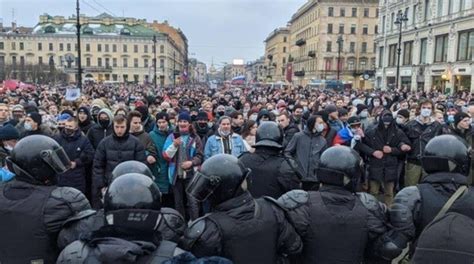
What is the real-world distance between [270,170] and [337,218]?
1.64 metres

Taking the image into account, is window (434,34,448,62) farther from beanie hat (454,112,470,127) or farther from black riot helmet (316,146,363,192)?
black riot helmet (316,146,363,192)

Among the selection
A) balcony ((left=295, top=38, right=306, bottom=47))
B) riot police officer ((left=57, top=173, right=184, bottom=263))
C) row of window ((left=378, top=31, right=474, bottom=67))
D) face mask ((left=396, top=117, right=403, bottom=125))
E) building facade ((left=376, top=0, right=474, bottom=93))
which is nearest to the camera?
riot police officer ((left=57, top=173, right=184, bottom=263))

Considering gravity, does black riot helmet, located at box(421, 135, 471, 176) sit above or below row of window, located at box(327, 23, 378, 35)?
below

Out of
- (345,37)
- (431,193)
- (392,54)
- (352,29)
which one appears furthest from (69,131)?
(352,29)

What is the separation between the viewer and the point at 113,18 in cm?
11200

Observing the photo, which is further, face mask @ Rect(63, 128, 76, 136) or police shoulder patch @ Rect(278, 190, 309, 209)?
face mask @ Rect(63, 128, 76, 136)

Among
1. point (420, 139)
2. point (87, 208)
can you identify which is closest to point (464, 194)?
point (87, 208)

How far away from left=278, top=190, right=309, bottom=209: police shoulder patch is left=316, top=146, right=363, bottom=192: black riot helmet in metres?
0.21

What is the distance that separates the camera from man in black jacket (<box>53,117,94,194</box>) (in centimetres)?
662

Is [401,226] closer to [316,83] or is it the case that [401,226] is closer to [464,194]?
[464,194]

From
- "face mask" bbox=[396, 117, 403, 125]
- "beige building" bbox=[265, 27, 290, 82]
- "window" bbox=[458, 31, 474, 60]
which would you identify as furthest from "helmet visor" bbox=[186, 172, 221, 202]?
"beige building" bbox=[265, 27, 290, 82]

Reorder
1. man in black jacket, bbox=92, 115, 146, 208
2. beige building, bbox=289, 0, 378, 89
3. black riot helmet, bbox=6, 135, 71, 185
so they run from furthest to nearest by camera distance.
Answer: beige building, bbox=289, 0, 378, 89 < man in black jacket, bbox=92, 115, 146, 208 < black riot helmet, bbox=6, 135, 71, 185

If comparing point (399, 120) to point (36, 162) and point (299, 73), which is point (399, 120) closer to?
point (36, 162)

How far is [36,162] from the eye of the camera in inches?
126
